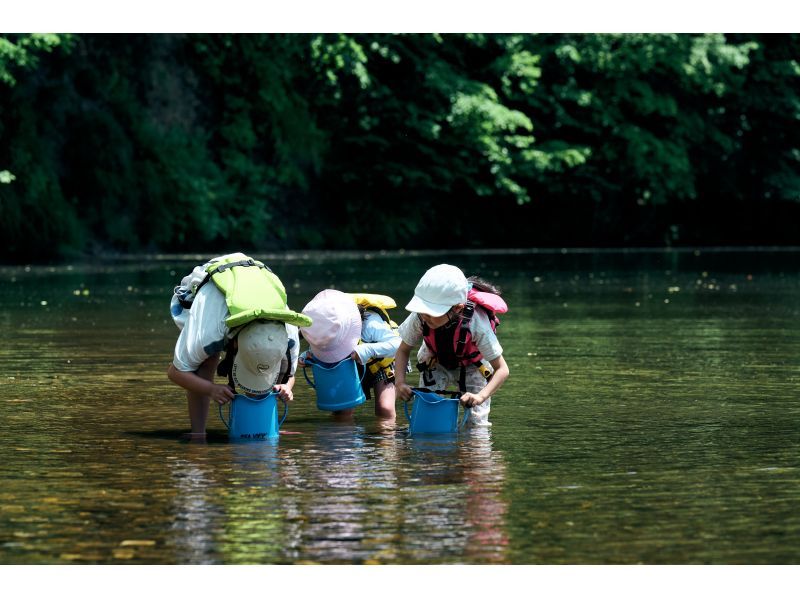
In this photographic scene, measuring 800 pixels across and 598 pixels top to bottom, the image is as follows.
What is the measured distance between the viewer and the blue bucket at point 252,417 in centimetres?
908

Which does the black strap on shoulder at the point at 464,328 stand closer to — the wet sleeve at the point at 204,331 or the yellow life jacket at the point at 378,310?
the yellow life jacket at the point at 378,310

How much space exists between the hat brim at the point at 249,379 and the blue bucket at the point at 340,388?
3.71 feet

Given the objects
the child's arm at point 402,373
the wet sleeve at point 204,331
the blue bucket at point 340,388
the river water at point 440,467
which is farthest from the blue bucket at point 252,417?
the blue bucket at point 340,388

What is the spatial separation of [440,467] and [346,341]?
2.19 meters

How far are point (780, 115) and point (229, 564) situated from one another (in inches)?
1850

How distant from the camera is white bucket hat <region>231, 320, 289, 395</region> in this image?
29.0ft

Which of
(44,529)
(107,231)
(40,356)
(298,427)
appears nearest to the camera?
(44,529)

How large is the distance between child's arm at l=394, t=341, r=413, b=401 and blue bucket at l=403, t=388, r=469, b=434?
0.38 ft

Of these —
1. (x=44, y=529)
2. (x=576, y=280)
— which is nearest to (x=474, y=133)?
(x=576, y=280)

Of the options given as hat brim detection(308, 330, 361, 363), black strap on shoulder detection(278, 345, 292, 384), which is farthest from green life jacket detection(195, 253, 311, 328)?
hat brim detection(308, 330, 361, 363)

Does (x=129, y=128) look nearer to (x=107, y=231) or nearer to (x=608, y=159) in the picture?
(x=107, y=231)

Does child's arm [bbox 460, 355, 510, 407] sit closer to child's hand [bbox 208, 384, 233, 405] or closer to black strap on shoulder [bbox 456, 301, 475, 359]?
black strap on shoulder [bbox 456, 301, 475, 359]

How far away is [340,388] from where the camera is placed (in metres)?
10.2

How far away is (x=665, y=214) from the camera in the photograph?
51.0 metres
